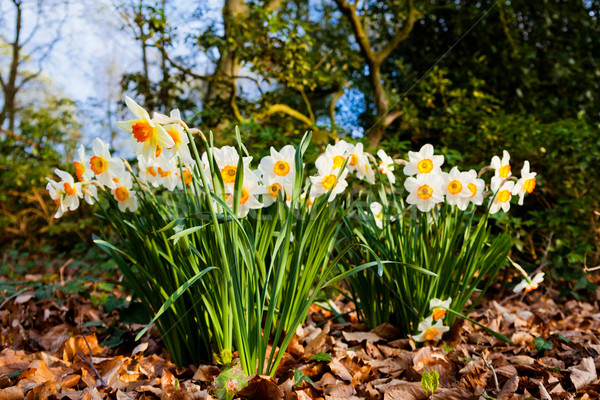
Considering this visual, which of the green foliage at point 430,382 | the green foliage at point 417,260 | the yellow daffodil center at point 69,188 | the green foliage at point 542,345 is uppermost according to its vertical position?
the yellow daffodil center at point 69,188

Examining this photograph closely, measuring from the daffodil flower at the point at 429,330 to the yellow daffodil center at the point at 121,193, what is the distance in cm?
106

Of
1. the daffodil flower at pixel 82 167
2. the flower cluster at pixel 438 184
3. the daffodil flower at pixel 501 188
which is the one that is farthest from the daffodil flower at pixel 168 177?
the daffodil flower at pixel 501 188

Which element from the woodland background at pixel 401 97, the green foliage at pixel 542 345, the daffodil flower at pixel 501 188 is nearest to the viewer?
the green foliage at pixel 542 345

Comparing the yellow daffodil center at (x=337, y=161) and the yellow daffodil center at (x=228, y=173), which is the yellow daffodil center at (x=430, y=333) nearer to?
the yellow daffodil center at (x=337, y=161)

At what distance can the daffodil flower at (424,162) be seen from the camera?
5.07 ft

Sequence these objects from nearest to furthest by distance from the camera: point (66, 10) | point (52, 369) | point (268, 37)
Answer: point (52, 369) → point (268, 37) → point (66, 10)

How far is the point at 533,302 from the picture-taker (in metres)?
2.67

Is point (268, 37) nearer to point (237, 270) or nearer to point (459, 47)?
point (459, 47)

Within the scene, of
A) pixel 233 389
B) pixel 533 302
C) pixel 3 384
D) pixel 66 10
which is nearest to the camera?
pixel 233 389

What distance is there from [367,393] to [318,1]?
664 centimetres

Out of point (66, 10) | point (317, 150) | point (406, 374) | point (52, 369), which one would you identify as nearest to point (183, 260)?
point (52, 369)

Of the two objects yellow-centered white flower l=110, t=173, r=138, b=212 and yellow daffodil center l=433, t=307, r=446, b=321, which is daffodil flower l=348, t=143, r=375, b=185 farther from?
yellow-centered white flower l=110, t=173, r=138, b=212

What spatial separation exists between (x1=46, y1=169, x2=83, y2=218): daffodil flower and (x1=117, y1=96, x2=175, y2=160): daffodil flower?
1.47 ft

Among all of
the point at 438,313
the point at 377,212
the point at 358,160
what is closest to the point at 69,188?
the point at 358,160
